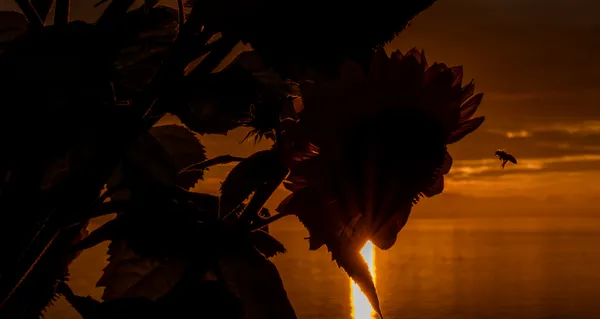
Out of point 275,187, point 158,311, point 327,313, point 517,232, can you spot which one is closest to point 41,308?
point 158,311

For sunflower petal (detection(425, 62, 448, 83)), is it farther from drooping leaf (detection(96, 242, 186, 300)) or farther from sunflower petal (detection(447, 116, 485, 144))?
drooping leaf (detection(96, 242, 186, 300))

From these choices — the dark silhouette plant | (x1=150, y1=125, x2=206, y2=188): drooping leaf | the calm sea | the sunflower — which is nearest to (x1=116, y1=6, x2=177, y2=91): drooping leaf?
the dark silhouette plant

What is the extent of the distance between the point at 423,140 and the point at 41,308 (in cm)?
38

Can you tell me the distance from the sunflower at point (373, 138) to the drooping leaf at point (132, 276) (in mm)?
231

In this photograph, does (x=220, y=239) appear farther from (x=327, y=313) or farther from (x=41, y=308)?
(x=327, y=313)

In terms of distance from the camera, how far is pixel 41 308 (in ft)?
2.53

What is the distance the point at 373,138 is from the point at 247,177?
0.38 feet

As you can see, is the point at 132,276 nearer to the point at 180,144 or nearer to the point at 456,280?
the point at 180,144

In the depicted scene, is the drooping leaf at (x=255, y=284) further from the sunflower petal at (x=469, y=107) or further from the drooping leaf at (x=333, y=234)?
the sunflower petal at (x=469, y=107)

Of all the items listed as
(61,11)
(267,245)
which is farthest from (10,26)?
(267,245)

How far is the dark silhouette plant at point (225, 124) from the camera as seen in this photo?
22.9 inches

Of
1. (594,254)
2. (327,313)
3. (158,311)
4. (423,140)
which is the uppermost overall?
(594,254)

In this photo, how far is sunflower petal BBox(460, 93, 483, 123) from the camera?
0.74 m

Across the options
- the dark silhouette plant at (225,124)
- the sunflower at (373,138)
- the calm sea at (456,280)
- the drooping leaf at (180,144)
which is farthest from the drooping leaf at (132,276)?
the calm sea at (456,280)
